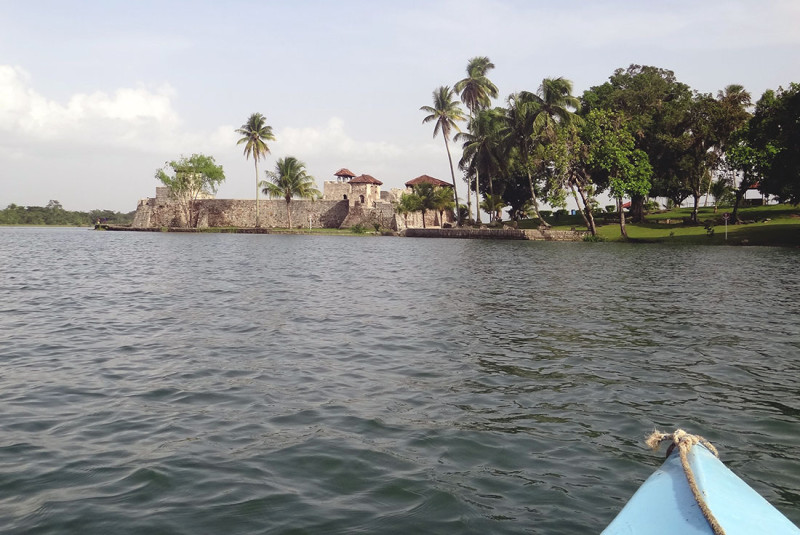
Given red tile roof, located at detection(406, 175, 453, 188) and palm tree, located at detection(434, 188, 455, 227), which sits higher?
red tile roof, located at detection(406, 175, 453, 188)

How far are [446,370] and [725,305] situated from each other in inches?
425

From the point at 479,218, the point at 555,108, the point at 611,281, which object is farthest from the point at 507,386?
the point at 479,218

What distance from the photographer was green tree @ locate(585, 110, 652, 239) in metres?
50.6

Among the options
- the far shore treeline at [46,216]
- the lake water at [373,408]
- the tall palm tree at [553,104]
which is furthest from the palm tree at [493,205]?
the far shore treeline at [46,216]

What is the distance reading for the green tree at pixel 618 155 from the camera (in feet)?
166

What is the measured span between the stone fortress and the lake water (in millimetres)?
65640

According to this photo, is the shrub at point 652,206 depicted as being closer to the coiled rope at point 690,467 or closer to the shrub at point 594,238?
the shrub at point 594,238

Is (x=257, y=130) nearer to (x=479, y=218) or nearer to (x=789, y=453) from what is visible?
(x=479, y=218)

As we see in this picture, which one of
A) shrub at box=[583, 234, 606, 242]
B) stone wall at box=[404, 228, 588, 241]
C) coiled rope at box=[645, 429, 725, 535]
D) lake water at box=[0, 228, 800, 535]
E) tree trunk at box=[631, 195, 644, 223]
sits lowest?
lake water at box=[0, 228, 800, 535]

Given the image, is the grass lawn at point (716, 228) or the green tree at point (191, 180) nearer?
the grass lawn at point (716, 228)

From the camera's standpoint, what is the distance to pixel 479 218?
7050 cm

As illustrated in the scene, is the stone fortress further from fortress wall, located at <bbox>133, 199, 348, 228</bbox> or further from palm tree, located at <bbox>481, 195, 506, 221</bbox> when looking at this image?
palm tree, located at <bbox>481, 195, 506, 221</bbox>

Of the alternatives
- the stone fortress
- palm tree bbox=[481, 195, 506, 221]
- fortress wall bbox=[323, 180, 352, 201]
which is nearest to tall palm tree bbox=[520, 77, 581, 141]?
palm tree bbox=[481, 195, 506, 221]

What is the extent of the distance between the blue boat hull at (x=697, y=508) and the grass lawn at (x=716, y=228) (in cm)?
4756
